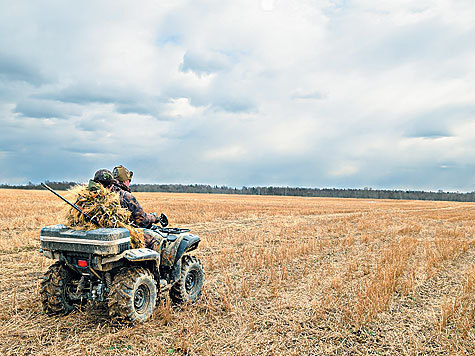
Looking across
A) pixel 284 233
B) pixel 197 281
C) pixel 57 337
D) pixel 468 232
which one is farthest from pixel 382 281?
pixel 468 232

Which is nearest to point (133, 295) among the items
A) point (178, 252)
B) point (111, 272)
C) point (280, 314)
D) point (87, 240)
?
point (111, 272)

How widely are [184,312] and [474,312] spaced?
486 centimetres

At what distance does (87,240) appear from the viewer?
4785 millimetres

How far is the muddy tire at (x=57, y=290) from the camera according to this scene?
535 cm

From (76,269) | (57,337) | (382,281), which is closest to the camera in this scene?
(57,337)

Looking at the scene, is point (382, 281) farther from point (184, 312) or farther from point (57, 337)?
point (57, 337)

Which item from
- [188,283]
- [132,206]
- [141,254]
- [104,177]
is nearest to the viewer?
[141,254]

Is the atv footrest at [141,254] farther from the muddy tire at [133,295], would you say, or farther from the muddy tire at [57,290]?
the muddy tire at [57,290]

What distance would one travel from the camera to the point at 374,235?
15.9 m

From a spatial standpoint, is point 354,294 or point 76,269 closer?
point 76,269

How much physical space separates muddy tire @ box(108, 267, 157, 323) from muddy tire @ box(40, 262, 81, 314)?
920mm

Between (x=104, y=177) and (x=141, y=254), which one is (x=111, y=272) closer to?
(x=141, y=254)

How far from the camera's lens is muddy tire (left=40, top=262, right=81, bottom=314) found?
5.35 meters

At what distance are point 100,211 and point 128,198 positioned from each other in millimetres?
569
